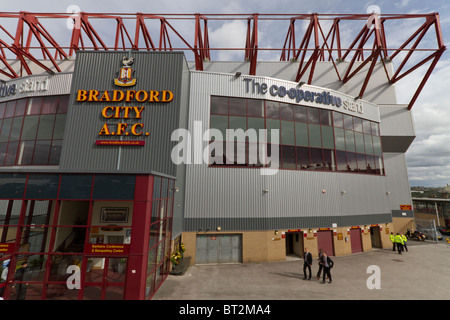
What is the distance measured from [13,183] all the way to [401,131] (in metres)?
40.2

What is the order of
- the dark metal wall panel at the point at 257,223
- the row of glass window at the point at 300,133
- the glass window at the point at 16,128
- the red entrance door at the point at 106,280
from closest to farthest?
the red entrance door at the point at 106,280, the dark metal wall panel at the point at 257,223, the row of glass window at the point at 300,133, the glass window at the point at 16,128

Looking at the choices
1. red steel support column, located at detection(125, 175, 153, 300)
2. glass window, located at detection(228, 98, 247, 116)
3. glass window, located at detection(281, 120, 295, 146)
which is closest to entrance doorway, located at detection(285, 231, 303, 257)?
glass window, located at detection(281, 120, 295, 146)

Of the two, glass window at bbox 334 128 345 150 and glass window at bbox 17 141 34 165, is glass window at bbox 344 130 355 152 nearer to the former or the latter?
glass window at bbox 334 128 345 150

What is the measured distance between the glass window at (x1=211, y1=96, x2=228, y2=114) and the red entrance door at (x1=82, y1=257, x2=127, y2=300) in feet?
45.3

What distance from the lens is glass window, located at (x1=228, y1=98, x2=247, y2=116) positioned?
19750 mm

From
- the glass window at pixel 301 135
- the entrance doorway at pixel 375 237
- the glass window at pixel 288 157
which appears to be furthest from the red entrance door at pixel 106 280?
the entrance doorway at pixel 375 237

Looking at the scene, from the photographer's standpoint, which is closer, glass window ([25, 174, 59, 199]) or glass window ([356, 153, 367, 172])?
glass window ([25, 174, 59, 199])

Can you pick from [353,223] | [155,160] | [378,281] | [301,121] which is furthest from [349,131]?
[155,160]

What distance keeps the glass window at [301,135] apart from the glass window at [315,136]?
482 mm

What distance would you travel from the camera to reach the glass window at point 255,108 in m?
19.9

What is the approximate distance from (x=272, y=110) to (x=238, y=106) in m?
3.41

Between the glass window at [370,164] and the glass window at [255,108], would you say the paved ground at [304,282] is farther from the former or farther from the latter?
the glass window at [255,108]

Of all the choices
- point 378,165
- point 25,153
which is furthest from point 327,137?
point 25,153

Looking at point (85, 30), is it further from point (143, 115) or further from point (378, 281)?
point (378, 281)
